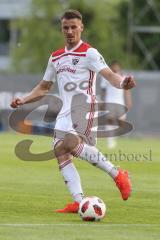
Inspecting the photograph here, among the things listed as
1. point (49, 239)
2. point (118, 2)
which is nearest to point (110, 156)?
point (49, 239)

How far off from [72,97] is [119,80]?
2.61ft

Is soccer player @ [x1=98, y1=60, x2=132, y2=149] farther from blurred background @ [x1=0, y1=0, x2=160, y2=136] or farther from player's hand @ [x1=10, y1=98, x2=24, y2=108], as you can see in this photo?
blurred background @ [x1=0, y1=0, x2=160, y2=136]

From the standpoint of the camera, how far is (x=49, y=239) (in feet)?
31.3

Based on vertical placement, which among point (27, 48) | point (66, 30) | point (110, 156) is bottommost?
point (27, 48)

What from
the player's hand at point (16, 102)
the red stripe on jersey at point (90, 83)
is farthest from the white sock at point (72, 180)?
the player's hand at point (16, 102)

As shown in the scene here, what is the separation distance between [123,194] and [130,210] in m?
0.71

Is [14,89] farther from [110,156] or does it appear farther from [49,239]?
[49,239]

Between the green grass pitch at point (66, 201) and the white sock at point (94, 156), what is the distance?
1.86 ft

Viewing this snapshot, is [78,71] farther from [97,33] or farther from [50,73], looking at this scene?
[97,33]

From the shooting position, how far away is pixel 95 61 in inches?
465

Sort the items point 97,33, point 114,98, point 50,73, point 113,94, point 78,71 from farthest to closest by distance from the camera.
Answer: point 97,33 → point 114,98 → point 113,94 → point 50,73 → point 78,71

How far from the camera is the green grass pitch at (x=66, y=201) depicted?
10133mm

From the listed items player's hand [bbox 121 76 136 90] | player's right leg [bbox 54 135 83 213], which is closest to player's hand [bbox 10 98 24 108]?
player's right leg [bbox 54 135 83 213]

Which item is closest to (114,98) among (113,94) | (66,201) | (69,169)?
(113,94)
